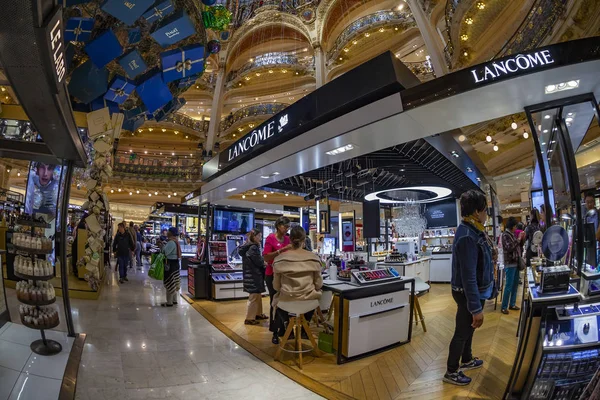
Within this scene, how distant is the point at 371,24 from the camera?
18.0 m

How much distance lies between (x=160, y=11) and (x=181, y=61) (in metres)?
0.89

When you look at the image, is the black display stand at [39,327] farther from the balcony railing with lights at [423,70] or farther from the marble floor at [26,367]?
the balcony railing with lights at [423,70]

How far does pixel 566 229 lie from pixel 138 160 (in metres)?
25.5

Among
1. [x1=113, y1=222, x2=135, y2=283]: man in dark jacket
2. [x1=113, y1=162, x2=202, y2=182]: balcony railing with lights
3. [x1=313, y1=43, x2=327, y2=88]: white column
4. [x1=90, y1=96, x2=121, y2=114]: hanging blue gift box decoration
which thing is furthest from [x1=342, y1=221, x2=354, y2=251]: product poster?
[x1=113, y1=162, x2=202, y2=182]: balcony railing with lights

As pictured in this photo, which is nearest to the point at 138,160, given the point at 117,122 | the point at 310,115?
the point at 117,122

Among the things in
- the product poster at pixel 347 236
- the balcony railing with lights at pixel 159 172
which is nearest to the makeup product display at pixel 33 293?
the product poster at pixel 347 236

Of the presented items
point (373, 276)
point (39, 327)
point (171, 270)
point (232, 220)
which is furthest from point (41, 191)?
point (373, 276)

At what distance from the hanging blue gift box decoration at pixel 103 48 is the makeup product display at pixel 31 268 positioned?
2.79 metres

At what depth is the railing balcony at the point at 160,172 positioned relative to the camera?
73.8 ft

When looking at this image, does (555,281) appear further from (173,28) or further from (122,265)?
(122,265)

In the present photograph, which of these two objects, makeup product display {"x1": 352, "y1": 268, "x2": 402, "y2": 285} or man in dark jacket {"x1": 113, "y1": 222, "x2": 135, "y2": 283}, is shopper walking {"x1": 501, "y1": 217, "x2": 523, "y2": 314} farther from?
man in dark jacket {"x1": 113, "y1": 222, "x2": 135, "y2": 283}

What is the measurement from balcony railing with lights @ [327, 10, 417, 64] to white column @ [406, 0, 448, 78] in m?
2.98

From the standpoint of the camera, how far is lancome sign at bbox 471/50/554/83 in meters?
2.49

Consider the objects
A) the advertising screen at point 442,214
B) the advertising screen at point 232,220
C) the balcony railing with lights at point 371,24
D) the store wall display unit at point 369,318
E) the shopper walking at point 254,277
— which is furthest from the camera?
the balcony railing with lights at point 371,24
